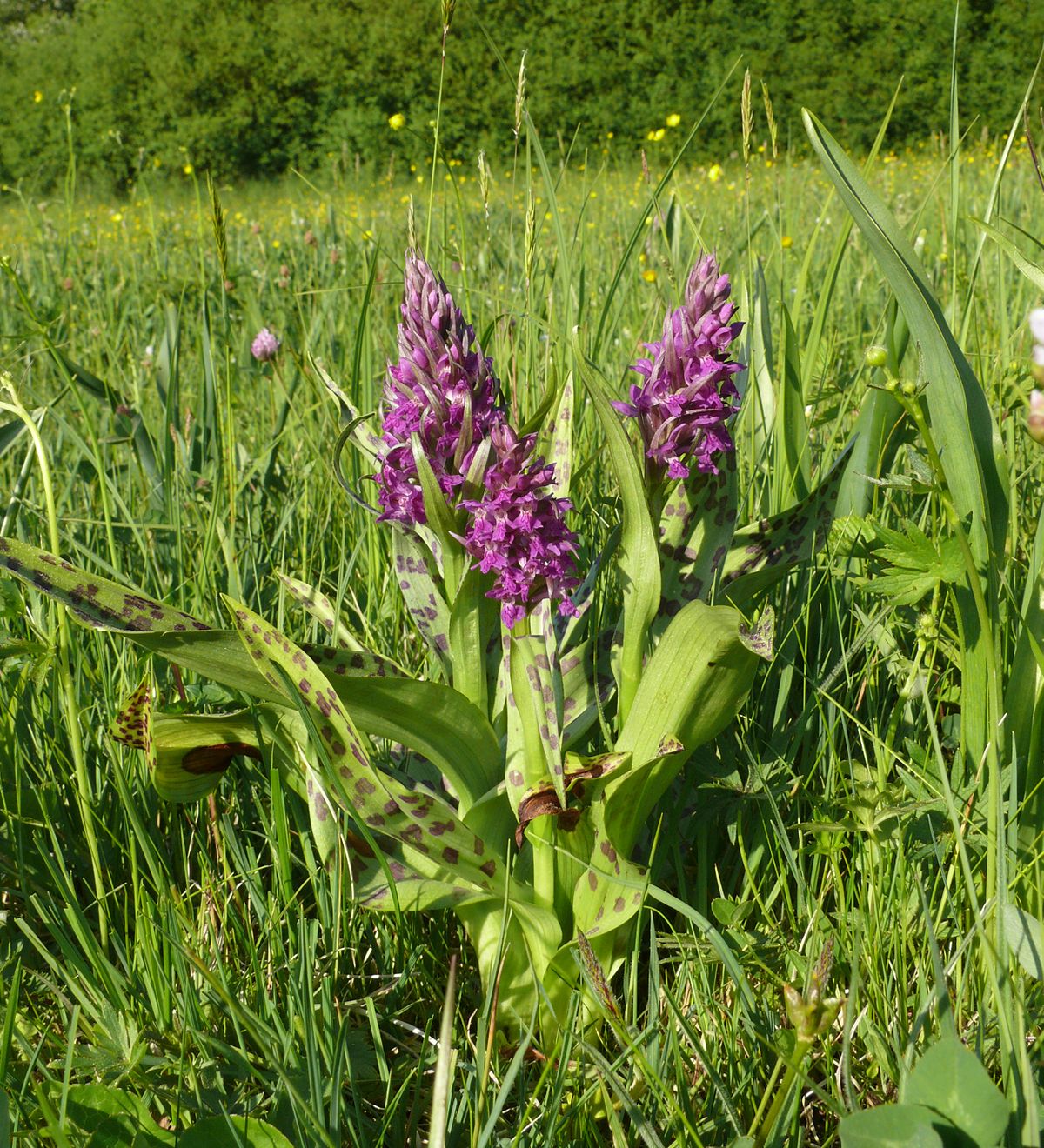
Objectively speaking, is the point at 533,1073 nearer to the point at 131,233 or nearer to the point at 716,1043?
the point at 716,1043

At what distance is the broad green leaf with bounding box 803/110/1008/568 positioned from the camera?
835 mm

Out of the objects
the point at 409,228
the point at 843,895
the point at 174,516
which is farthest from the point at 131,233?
the point at 843,895

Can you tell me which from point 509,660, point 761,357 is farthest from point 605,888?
point 761,357

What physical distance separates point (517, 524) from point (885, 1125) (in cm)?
47

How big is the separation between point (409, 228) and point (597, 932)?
0.69 m

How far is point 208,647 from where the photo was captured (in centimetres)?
77

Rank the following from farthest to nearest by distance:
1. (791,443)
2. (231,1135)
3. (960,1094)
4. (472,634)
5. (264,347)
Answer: (264,347) → (791,443) → (472,634) → (231,1135) → (960,1094)

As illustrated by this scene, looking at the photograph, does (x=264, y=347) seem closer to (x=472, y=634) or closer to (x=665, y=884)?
(x=472, y=634)

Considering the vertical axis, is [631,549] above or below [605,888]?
above

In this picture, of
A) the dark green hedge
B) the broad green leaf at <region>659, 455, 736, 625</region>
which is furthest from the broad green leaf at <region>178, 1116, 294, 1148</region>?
the dark green hedge

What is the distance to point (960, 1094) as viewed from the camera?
1.88 feet

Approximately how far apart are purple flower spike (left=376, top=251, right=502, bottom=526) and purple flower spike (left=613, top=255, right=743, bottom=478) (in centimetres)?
12

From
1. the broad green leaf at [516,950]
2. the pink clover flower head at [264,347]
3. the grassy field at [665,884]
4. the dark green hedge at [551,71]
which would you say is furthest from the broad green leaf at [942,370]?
the dark green hedge at [551,71]

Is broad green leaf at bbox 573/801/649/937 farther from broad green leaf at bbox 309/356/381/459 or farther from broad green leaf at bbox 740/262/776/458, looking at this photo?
broad green leaf at bbox 740/262/776/458
